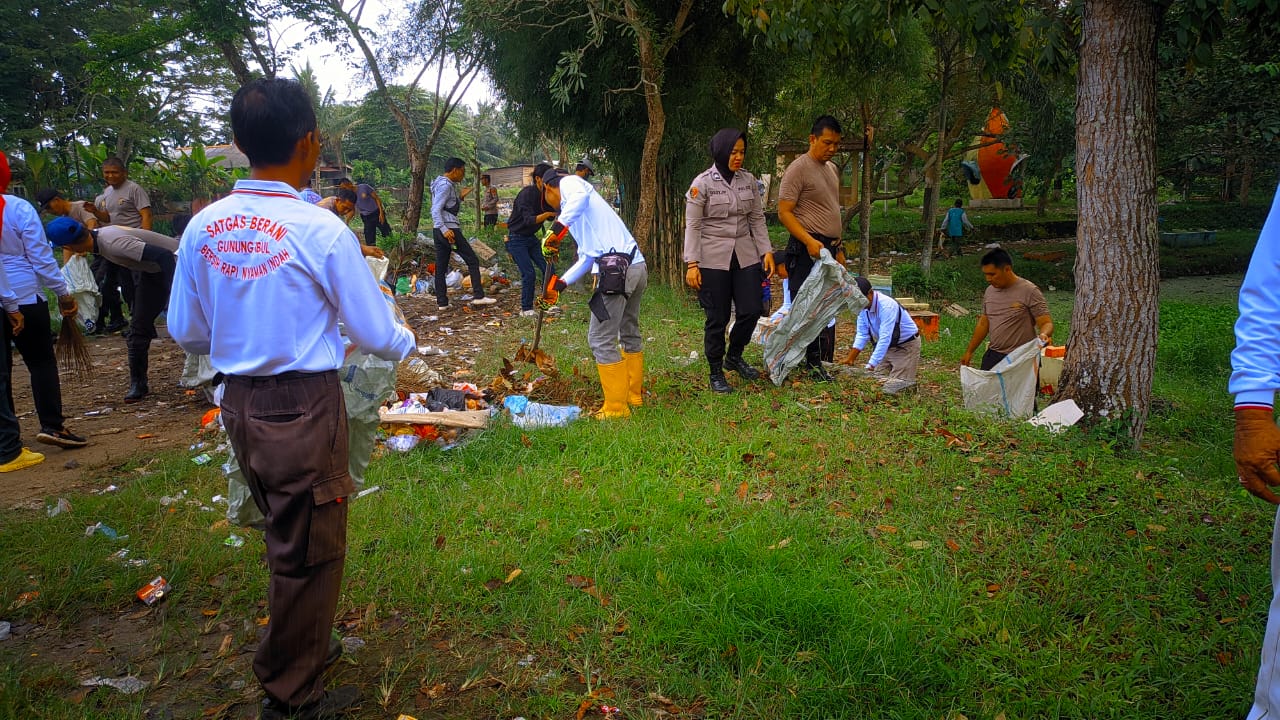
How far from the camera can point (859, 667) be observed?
2598 mm

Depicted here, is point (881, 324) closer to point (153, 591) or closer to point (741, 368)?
point (741, 368)

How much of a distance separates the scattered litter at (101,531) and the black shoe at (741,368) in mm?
4077

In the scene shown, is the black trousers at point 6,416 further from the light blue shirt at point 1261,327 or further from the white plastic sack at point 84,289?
the light blue shirt at point 1261,327

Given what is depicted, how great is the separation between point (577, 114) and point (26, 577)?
355 inches

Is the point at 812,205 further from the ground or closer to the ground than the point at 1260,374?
further from the ground

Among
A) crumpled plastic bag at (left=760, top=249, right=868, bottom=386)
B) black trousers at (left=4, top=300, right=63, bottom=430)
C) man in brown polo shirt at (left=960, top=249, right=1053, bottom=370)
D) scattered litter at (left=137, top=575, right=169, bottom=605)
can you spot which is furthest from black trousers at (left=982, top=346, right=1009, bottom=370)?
black trousers at (left=4, top=300, right=63, bottom=430)

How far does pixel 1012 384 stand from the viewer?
5305mm

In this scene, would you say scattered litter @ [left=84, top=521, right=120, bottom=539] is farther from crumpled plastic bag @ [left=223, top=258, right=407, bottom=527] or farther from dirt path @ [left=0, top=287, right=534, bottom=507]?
crumpled plastic bag @ [left=223, top=258, right=407, bottom=527]

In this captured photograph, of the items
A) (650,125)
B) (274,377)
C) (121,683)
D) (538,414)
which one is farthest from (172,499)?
(650,125)

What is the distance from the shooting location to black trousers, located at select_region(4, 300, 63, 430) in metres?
4.84

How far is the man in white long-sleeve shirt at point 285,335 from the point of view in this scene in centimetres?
208

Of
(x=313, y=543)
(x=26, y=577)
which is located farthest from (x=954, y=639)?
(x=26, y=577)

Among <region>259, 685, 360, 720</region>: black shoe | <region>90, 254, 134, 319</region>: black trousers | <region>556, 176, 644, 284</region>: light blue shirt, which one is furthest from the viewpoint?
<region>90, 254, 134, 319</region>: black trousers

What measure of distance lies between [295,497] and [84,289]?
8.78 meters
